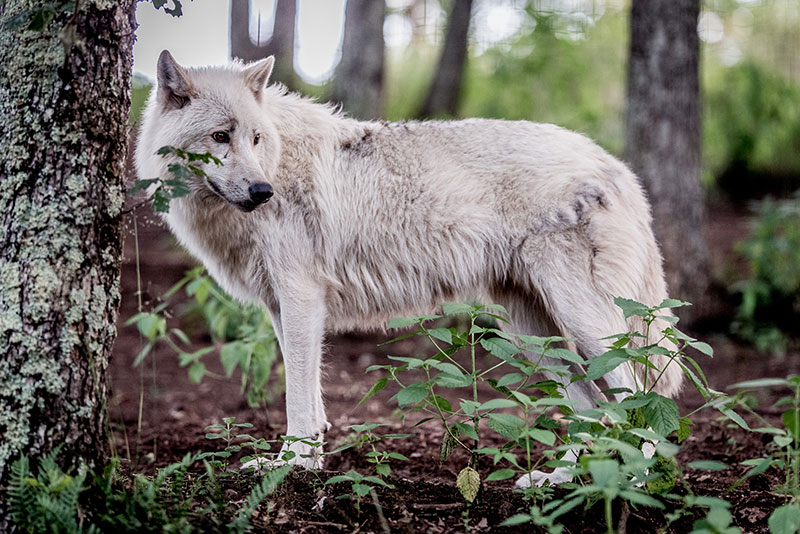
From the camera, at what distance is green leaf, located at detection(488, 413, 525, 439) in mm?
2358

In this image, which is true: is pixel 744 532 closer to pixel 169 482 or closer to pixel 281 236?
pixel 169 482

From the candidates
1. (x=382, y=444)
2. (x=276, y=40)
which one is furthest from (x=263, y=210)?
(x=276, y=40)

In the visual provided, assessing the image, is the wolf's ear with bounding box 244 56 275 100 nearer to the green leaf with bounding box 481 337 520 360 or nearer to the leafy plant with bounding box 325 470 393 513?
the green leaf with bounding box 481 337 520 360

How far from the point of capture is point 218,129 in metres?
3.38

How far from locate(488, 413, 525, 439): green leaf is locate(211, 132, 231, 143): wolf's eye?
1.83 meters

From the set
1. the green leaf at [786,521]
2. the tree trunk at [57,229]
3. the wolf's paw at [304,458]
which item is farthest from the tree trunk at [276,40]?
the green leaf at [786,521]

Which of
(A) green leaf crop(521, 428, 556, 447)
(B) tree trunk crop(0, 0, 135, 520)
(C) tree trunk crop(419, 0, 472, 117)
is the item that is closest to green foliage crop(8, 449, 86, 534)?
(B) tree trunk crop(0, 0, 135, 520)

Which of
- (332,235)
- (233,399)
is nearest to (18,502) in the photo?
(332,235)

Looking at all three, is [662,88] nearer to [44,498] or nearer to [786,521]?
[786,521]

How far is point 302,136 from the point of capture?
3.82 m

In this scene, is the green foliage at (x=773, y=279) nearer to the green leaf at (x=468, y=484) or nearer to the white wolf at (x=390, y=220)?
the white wolf at (x=390, y=220)

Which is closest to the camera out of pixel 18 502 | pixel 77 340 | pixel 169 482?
pixel 18 502

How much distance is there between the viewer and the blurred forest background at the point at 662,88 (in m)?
7.02

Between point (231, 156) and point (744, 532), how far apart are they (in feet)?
8.67
